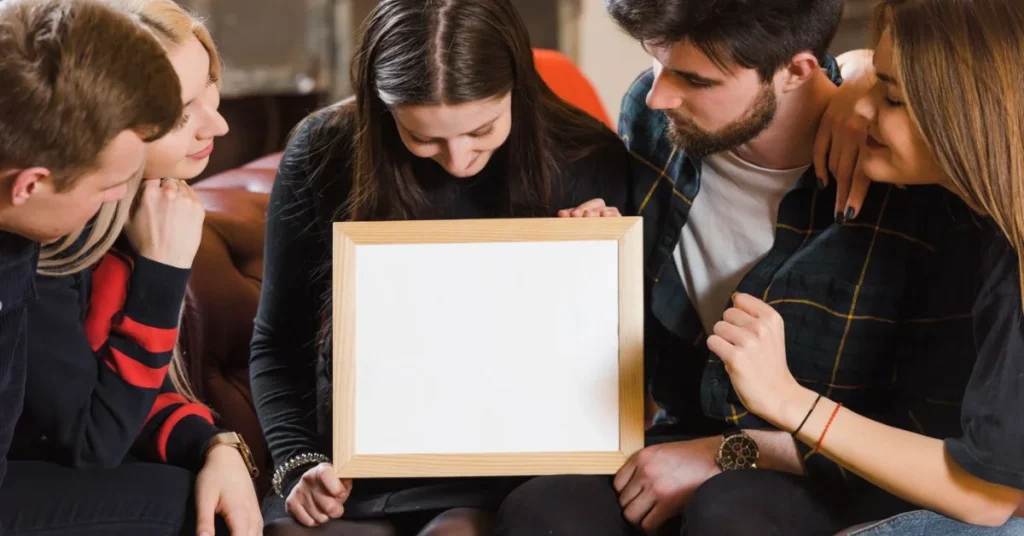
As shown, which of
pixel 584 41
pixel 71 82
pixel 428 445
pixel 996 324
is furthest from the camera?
pixel 584 41

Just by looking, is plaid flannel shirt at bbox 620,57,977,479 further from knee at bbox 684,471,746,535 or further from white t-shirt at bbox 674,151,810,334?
knee at bbox 684,471,746,535

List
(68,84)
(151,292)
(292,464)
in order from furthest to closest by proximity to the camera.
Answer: (292,464), (151,292), (68,84)

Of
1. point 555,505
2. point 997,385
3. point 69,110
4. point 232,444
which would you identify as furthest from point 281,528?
point 997,385

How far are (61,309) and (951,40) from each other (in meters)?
0.93

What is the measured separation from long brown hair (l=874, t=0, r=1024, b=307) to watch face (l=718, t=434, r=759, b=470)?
1.20 ft

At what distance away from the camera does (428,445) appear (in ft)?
3.96

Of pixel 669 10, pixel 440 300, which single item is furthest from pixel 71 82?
pixel 669 10

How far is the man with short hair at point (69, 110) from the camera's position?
896 mm

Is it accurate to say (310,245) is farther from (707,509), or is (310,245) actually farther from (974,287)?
(974,287)

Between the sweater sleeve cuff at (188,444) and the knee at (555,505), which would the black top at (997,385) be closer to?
the knee at (555,505)

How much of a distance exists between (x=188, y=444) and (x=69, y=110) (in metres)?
0.46

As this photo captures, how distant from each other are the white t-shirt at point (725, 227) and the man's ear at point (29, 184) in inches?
30.6

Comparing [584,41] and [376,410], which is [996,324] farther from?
[584,41]

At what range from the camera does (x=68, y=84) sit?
0.90 m
